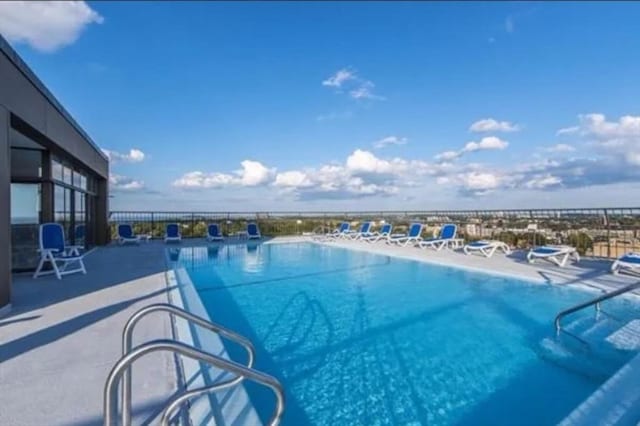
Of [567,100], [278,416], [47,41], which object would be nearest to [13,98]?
[47,41]

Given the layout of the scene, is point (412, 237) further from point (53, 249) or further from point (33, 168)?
point (33, 168)

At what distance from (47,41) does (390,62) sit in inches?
371

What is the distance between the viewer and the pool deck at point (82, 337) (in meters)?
2.27

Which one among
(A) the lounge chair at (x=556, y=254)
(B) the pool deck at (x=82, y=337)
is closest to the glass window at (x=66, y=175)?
(B) the pool deck at (x=82, y=337)

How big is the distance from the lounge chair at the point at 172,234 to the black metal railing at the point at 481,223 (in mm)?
1331

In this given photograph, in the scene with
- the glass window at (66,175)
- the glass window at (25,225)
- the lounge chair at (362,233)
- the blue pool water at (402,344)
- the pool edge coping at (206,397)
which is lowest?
the blue pool water at (402,344)

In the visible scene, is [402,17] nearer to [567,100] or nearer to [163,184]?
[567,100]

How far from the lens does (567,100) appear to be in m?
11.8

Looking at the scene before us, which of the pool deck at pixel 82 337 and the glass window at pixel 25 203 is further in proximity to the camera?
the glass window at pixel 25 203

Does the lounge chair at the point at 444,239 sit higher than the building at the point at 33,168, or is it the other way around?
the building at the point at 33,168

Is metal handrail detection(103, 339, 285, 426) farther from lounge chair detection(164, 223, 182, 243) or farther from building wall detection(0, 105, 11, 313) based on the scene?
lounge chair detection(164, 223, 182, 243)

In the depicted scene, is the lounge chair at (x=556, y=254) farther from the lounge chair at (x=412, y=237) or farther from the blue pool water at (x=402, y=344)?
the lounge chair at (x=412, y=237)

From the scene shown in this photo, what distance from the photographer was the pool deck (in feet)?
7.45

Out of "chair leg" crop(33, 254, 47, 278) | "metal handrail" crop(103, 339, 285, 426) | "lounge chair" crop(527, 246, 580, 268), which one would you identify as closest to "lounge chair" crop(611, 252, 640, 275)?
"lounge chair" crop(527, 246, 580, 268)
